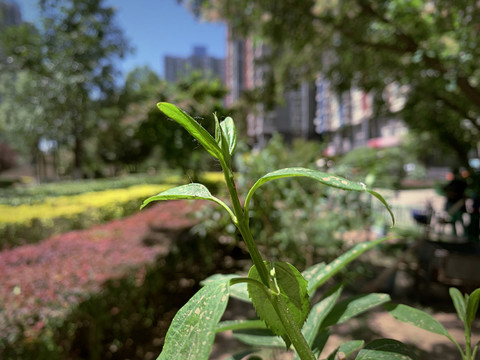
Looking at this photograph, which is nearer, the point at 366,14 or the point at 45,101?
the point at 366,14

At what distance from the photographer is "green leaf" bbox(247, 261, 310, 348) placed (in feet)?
1.68

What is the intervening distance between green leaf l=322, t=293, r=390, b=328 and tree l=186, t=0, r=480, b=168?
4.00 m

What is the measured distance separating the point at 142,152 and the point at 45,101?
984 centimetres

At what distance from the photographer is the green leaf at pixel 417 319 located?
27.2 inches

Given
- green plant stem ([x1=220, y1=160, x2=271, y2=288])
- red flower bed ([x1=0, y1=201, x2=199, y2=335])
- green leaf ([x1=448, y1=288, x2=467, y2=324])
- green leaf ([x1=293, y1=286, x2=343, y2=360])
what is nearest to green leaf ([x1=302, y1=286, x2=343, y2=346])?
green leaf ([x1=293, y1=286, x2=343, y2=360])

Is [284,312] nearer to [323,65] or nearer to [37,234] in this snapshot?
[37,234]

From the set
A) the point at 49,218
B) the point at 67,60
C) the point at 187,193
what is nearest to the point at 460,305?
the point at 187,193

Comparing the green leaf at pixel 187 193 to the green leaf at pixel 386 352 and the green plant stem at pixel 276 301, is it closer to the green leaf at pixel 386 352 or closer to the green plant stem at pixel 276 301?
the green plant stem at pixel 276 301

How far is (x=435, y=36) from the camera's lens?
162 inches

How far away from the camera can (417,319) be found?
0.70m

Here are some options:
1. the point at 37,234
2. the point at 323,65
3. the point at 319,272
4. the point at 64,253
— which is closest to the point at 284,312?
the point at 319,272

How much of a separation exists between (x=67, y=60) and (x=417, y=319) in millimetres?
20807

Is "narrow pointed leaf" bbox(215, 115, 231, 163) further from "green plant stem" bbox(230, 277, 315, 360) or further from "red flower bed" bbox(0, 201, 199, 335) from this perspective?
"red flower bed" bbox(0, 201, 199, 335)

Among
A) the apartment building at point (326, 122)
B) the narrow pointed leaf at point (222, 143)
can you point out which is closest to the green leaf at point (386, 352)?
the narrow pointed leaf at point (222, 143)
